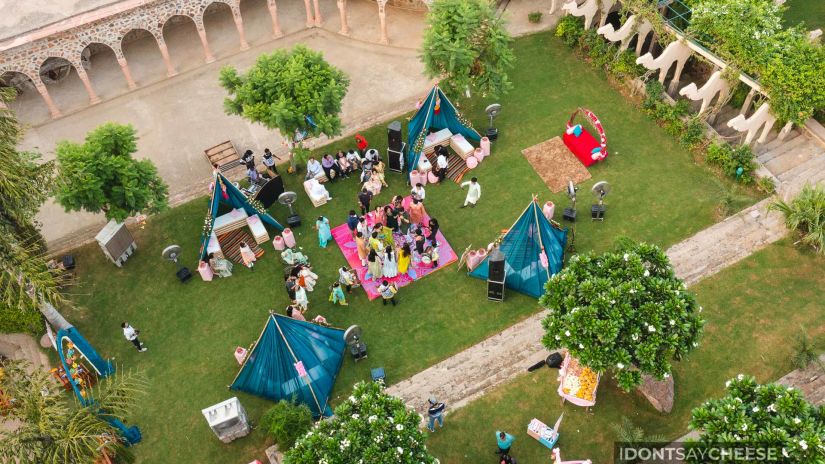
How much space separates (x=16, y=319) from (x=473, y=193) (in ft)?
53.2

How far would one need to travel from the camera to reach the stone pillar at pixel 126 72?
31484mm

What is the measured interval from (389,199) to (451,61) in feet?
18.7

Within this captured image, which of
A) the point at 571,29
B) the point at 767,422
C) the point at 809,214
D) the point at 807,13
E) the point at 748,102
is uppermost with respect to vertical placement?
the point at 571,29

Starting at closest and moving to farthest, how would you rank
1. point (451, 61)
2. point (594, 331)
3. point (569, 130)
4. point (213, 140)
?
point (594, 331)
point (451, 61)
point (569, 130)
point (213, 140)

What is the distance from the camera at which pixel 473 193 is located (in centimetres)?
2702

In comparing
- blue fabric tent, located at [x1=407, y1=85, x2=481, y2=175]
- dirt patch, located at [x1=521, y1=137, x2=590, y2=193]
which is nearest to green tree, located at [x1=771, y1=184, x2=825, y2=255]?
dirt patch, located at [x1=521, y1=137, x2=590, y2=193]

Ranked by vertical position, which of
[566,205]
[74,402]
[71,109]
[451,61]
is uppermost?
[451,61]

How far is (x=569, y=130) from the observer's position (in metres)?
28.7

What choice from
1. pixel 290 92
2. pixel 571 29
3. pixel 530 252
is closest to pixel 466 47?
pixel 290 92

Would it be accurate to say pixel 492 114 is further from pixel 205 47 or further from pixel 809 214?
pixel 205 47

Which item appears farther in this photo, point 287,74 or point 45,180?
point 287,74

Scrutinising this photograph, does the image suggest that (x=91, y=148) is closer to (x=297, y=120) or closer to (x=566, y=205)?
(x=297, y=120)

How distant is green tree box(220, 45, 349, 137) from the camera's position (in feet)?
84.2

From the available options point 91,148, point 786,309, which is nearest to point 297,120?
point 91,148
